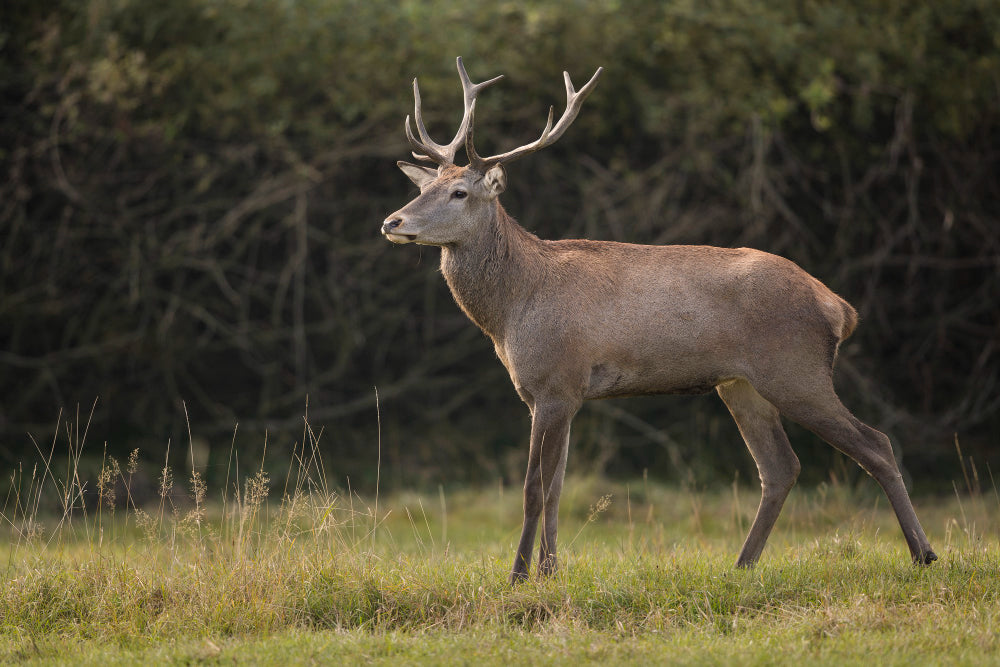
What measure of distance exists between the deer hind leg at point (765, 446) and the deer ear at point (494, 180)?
1587 millimetres

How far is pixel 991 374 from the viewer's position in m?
10.3

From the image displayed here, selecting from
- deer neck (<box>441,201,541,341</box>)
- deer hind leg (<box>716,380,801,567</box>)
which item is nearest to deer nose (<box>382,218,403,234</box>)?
deer neck (<box>441,201,541,341</box>)

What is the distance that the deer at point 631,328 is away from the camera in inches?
224

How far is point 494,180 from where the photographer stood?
6020 mm

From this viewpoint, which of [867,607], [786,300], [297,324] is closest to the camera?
[867,607]

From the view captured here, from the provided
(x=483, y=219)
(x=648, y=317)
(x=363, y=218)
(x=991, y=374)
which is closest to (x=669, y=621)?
(x=648, y=317)

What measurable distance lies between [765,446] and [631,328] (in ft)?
3.54

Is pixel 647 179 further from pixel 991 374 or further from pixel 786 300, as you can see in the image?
pixel 786 300

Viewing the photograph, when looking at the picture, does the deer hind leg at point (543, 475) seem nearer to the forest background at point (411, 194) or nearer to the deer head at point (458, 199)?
the deer head at point (458, 199)

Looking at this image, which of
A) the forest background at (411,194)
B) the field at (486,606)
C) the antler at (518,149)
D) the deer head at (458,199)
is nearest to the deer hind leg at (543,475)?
the field at (486,606)

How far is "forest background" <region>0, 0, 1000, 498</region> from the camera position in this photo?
34.4 feet

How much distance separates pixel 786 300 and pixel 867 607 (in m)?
1.59

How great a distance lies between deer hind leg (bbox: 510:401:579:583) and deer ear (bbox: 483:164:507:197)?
3.77 ft

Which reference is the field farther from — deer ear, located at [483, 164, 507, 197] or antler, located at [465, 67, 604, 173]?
antler, located at [465, 67, 604, 173]
